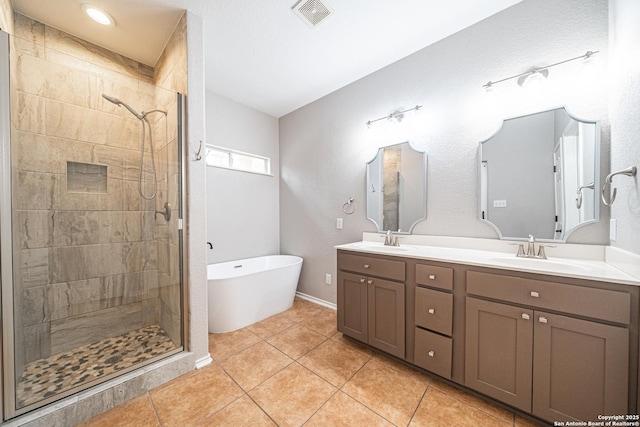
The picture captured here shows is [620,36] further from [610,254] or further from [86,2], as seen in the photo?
[86,2]

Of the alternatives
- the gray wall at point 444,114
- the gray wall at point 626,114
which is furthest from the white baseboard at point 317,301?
the gray wall at point 626,114

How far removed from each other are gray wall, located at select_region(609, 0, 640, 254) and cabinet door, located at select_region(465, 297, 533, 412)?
2.04ft

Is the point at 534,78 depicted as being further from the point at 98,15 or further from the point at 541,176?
the point at 98,15

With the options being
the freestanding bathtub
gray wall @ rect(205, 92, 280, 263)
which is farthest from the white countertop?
gray wall @ rect(205, 92, 280, 263)

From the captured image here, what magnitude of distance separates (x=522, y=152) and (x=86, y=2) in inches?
128

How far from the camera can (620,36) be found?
3.98ft

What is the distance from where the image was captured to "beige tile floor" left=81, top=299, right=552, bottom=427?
1251 mm

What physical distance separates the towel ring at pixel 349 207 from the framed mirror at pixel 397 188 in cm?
20

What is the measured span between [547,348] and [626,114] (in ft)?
4.09

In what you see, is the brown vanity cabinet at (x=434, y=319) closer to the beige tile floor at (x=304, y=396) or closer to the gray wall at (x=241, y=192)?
the beige tile floor at (x=304, y=396)

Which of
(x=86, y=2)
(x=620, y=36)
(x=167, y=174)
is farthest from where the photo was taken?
(x=167, y=174)

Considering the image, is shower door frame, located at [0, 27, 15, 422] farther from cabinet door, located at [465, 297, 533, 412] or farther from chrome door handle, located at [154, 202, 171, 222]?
cabinet door, located at [465, 297, 533, 412]

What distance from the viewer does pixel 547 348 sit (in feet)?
3.71

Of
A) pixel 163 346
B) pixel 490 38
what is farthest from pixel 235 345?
pixel 490 38
